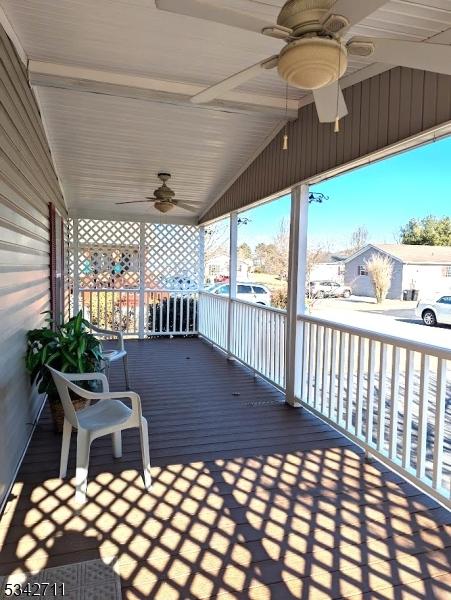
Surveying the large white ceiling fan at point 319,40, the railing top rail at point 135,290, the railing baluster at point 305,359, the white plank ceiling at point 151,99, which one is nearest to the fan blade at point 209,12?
the large white ceiling fan at point 319,40

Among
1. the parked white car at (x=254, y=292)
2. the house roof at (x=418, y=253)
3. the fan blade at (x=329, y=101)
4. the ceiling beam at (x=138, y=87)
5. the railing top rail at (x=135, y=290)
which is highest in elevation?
the ceiling beam at (x=138, y=87)

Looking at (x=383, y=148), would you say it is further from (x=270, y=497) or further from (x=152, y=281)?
(x=152, y=281)

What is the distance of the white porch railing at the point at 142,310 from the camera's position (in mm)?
7359

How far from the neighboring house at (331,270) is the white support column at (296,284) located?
86.8 inches

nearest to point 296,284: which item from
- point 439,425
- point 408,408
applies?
point 408,408

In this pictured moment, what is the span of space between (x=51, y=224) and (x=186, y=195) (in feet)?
8.88

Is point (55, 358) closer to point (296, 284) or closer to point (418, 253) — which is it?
point (296, 284)

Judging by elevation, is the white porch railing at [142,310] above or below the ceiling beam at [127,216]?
below

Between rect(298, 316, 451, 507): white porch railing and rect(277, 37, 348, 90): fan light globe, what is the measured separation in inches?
60.2

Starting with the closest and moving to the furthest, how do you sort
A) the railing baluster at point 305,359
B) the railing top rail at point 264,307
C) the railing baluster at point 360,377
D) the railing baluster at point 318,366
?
the railing baluster at point 360,377
the railing baluster at point 318,366
the railing baluster at point 305,359
the railing top rail at point 264,307

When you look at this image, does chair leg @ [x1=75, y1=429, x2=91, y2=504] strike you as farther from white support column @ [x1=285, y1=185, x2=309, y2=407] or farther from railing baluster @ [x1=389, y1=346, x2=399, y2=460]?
white support column @ [x1=285, y1=185, x2=309, y2=407]

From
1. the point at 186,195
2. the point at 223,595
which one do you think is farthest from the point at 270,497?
the point at 186,195

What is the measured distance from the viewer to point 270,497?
90.6 inches

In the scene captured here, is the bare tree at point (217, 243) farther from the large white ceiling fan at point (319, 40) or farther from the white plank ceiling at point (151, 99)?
the large white ceiling fan at point (319, 40)
